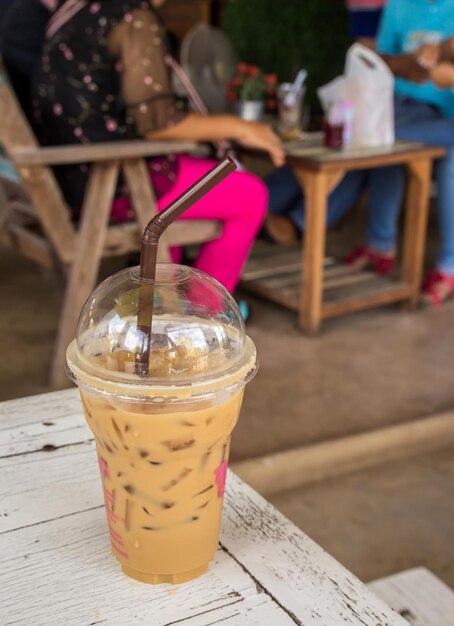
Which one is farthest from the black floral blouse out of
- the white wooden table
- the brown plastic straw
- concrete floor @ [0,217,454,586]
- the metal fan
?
the metal fan

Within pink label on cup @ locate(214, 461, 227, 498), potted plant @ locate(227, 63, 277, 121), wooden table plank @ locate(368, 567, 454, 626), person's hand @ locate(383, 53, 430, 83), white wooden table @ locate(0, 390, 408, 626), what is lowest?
wooden table plank @ locate(368, 567, 454, 626)

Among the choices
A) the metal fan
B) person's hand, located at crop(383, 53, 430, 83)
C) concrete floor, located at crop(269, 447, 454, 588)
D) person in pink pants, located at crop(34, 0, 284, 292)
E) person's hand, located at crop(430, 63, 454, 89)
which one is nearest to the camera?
concrete floor, located at crop(269, 447, 454, 588)

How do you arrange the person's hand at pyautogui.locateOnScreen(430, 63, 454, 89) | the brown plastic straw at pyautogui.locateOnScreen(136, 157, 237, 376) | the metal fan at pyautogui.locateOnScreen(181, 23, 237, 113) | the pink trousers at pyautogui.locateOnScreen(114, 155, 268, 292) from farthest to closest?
the metal fan at pyautogui.locateOnScreen(181, 23, 237, 113), the person's hand at pyautogui.locateOnScreen(430, 63, 454, 89), the pink trousers at pyautogui.locateOnScreen(114, 155, 268, 292), the brown plastic straw at pyautogui.locateOnScreen(136, 157, 237, 376)

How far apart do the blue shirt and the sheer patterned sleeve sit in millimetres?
1483

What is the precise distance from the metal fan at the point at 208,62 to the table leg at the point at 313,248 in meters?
1.93

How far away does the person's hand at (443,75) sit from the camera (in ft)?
10.6

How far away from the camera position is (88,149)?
7.34 ft

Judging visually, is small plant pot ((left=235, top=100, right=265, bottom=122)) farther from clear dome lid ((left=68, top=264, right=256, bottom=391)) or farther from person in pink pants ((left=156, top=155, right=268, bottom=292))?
clear dome lid ((left=68, top=264, right=256, bottom=391))

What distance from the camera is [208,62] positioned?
16.7 ft

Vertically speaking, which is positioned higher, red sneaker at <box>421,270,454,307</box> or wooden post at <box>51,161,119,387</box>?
wooden post at <box>51,161,119,387</box>

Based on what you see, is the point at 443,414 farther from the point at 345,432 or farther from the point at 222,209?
the point at 222,209

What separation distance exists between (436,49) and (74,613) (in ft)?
9.81

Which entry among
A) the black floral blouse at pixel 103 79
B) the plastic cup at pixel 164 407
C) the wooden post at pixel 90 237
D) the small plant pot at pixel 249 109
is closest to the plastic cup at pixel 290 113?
the small plant pot at pixel 249 109

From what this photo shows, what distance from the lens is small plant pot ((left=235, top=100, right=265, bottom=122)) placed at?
11.5 ft
